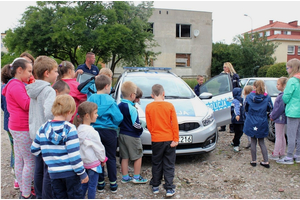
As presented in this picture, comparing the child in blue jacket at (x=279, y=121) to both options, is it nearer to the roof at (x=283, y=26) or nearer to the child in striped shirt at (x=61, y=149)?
the child in striped shirt at (x=61, y=149)

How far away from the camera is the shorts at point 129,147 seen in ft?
11.7

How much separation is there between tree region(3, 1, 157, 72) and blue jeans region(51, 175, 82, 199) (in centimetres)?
1259

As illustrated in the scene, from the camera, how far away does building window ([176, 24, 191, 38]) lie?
1050 inches

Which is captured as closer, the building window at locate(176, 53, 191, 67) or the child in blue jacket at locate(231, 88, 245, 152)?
the child in blue jacket at locate(231, 88, 245, 152)

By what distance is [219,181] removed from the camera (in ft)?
12.5

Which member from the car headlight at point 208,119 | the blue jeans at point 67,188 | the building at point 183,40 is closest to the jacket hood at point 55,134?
the blue jeans at point 67,188

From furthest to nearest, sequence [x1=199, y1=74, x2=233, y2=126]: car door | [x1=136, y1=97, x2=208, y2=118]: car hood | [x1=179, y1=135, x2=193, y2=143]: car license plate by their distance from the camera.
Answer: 1. [x1=199, y1=74, x2=233, y2=126]: car door
2. [x1=136, y1=97, x2=208, y2=118]: car hood
3. [x1=179, y1=135, x2=193, y2=143]: car license plate

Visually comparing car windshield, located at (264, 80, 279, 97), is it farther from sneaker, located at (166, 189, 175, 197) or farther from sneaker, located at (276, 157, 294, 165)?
sneaker, located at (166, 189, 175, 197)

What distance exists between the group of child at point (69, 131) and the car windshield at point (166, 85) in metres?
1.36

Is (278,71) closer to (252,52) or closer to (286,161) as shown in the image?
(252,52)

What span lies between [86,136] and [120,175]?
1.61 m

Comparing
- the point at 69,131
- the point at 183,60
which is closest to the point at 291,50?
the point at 183,60

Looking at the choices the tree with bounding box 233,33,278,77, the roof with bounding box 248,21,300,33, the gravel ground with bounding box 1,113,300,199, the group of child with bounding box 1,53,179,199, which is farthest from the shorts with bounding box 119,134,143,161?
the roof with bounding box 248,21,300,33

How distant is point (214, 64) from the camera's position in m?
27.9
